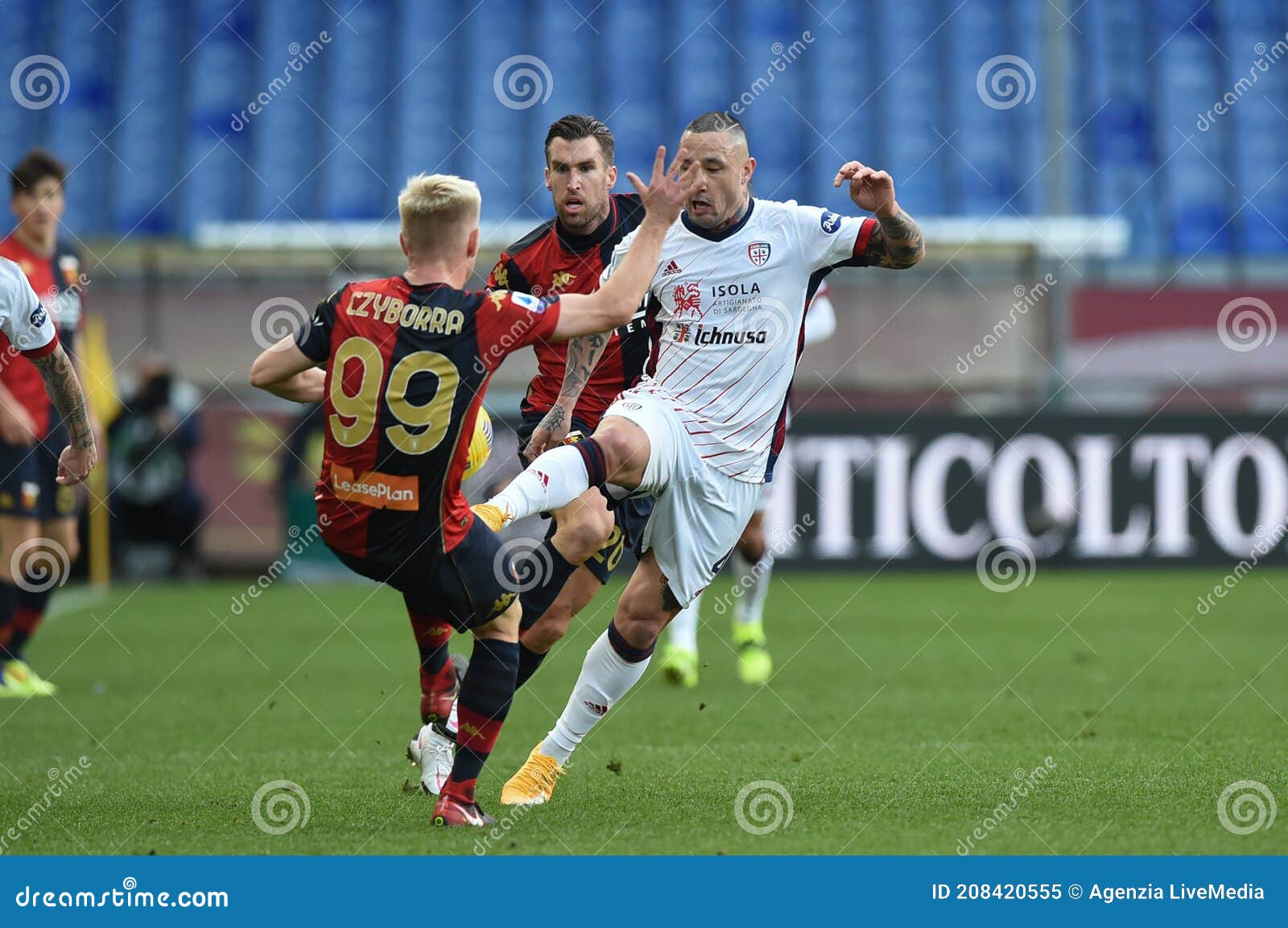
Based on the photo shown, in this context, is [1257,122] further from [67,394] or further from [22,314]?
[22,314]

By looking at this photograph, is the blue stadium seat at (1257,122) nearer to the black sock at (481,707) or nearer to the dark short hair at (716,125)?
the dark short hair at (716,125)

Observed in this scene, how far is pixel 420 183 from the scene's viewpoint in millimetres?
4625

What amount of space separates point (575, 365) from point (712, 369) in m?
0.59

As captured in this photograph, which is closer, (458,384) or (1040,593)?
(458,384)

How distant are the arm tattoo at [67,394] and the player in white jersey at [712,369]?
1957 mm

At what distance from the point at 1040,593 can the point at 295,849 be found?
10.4m

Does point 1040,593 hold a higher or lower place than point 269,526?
higher

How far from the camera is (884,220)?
5309 mm

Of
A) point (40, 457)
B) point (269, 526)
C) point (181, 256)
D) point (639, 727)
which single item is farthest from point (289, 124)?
point (639, 727)

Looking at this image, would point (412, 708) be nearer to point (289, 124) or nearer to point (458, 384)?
point (458, 384)

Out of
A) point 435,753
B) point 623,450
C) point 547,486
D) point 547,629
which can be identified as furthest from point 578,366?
point 435,753

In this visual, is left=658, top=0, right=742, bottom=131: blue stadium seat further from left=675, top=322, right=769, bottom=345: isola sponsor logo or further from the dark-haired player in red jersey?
the dark-haired player in red jersey

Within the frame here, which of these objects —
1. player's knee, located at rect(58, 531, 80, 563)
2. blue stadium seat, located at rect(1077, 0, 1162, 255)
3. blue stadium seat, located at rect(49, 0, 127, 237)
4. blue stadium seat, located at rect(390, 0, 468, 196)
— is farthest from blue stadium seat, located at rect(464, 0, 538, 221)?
player's knee, located at rect(58, 531, 80, 563)

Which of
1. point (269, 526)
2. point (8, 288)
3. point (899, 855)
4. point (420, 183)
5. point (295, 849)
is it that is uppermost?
point (420, 183)
